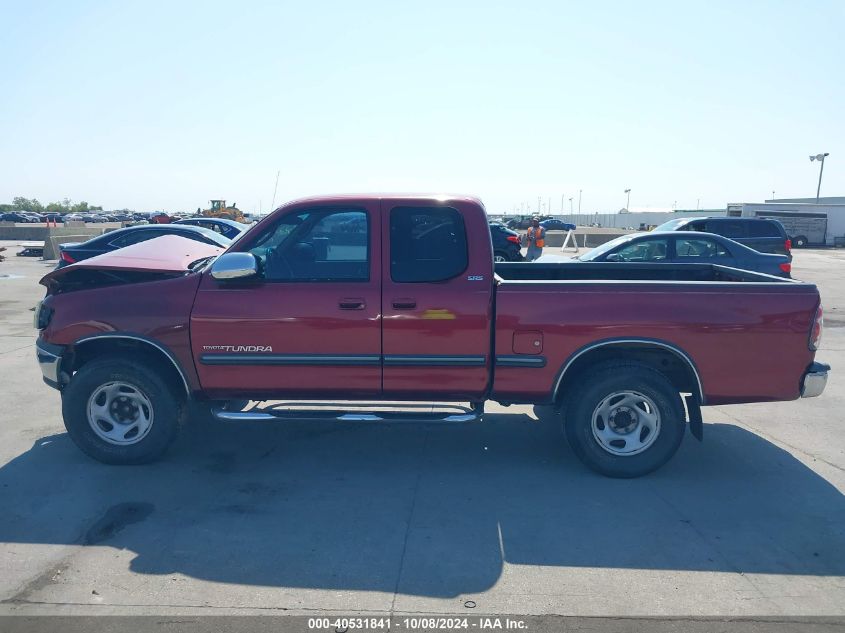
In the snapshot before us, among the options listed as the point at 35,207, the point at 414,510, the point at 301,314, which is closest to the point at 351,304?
the point at 301,314

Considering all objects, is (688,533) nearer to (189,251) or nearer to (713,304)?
(713,304)

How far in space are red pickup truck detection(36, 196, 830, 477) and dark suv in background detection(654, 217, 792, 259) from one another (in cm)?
1343

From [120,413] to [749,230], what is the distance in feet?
55.3

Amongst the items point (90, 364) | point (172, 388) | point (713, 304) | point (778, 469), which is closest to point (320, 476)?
point (172, 388)

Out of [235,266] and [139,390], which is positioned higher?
[235,266]

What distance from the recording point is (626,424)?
16.5 ft

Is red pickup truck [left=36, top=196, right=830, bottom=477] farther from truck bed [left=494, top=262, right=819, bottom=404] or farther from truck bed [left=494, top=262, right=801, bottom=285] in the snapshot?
truck bed [left=494, top=262, right=801, bottom=285]

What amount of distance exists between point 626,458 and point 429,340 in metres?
1.72

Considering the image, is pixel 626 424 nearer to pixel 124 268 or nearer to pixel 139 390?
pixel 139 390

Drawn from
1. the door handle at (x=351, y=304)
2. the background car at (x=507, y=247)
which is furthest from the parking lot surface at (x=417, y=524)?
the background car at (x=507, y=247)

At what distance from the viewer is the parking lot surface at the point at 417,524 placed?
3498 mm

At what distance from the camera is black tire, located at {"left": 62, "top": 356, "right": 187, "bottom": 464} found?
501 cm

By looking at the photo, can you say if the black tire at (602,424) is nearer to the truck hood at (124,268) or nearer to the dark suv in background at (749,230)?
the truck hood at (124,268)

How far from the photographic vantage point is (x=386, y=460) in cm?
539
